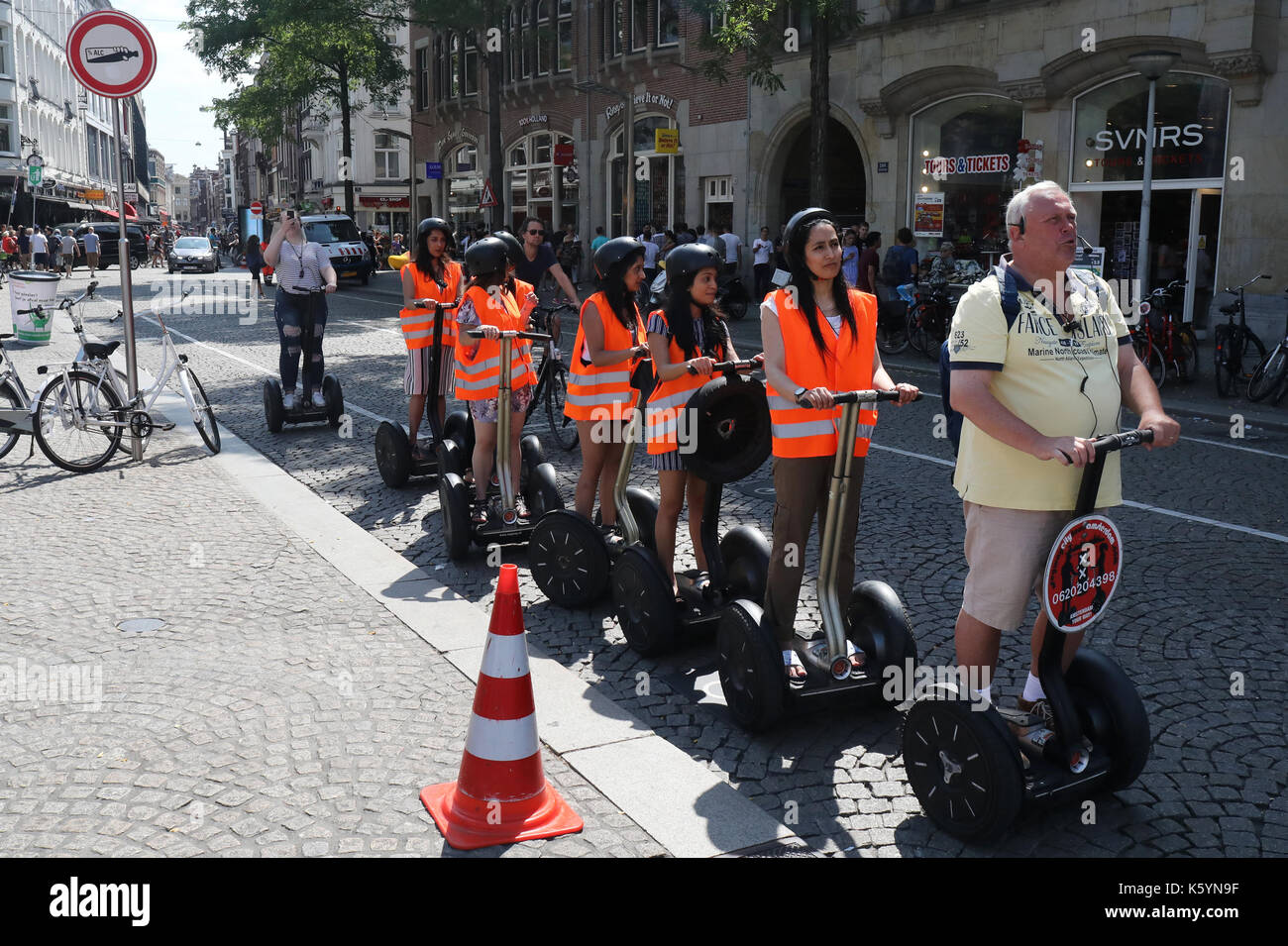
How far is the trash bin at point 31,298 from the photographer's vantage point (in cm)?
1038

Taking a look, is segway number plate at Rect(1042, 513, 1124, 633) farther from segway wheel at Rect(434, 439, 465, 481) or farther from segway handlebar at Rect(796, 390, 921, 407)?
segway wheel at Rect(434, 439, 465, 481)

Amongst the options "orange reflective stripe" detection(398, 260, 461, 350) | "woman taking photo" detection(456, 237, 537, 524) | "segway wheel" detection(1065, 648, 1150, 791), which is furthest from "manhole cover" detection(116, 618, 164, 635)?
"segway wheel" detection(1065, 648, 1150, 791)

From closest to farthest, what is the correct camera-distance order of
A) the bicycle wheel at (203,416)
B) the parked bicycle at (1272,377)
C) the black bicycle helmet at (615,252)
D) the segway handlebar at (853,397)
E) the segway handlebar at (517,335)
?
the segway handlebar at (853,397) → the black bicycle helmet at (615,252) → the segway handlebar at (517,335) → the bicycle wheel at (203,416) → the parked bicycle at (1272,377)

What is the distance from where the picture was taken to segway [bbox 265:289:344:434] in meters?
10.0

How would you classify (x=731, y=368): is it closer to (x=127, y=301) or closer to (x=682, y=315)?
(x=682, y=315)

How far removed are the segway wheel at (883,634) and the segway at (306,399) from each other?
6817 millimetres

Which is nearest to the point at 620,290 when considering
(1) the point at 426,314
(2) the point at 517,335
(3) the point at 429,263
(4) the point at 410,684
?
(2) the point at 517,335

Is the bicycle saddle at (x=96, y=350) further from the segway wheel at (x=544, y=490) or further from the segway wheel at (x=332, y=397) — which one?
the segway wheel at (x=544, y=490)

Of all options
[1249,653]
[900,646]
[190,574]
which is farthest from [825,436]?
[190,574]

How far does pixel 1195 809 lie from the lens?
3.52m

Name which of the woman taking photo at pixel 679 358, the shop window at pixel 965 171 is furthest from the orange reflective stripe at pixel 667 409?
the shop window at pixel 965 171

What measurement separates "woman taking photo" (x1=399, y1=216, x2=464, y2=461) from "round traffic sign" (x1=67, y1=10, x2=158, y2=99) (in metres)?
2.34

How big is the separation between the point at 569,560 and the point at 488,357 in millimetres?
1563

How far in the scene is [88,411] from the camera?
8.58 metres
